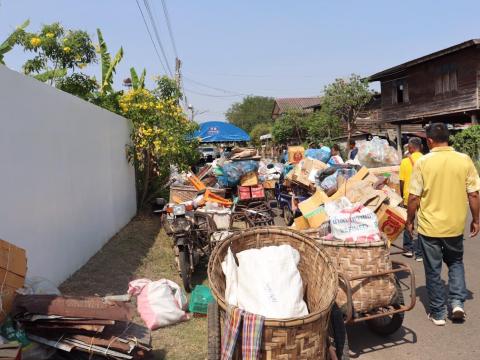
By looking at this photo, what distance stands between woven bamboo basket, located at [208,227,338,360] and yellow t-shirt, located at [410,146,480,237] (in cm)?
178

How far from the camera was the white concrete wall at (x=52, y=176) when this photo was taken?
4.20m

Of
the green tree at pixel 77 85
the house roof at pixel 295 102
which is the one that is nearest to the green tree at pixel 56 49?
the green tree at pixel 77 85

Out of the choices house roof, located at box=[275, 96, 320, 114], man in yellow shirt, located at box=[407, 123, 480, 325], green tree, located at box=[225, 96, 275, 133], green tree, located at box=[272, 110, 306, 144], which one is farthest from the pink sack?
green tree, located at box=[225, 96, 275, 133]

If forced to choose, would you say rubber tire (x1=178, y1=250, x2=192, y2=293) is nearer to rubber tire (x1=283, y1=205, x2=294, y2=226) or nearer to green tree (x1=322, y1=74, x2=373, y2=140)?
rubber tire (x1=283, y1=205, x2=294, y2=226)

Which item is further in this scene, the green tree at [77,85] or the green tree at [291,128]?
the green tree at [291,128]

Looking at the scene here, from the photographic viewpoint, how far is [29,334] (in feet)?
11.1

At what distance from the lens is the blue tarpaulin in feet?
68.8

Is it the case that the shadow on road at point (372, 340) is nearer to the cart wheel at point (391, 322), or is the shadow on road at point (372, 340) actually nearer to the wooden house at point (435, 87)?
the cart wheel at point (391, 322)

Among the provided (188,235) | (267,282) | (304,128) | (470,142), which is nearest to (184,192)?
(188,235)

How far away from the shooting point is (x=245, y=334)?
278 cm

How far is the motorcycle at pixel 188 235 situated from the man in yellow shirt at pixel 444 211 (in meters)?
2.91

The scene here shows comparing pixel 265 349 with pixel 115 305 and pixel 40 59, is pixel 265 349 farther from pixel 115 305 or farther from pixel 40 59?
pixel 40 59

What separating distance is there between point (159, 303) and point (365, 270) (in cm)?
228

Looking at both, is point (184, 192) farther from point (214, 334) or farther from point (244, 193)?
point (214, 334)
